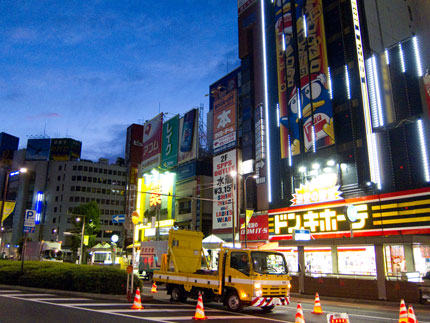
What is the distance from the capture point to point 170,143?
62.7 meters

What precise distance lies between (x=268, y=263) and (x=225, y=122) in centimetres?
3595

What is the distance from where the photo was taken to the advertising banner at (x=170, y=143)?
60.8 meters

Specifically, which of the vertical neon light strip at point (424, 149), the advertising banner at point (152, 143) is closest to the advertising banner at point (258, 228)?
the vertical neon light strip at point (424, 149)

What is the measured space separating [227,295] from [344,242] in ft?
40.2

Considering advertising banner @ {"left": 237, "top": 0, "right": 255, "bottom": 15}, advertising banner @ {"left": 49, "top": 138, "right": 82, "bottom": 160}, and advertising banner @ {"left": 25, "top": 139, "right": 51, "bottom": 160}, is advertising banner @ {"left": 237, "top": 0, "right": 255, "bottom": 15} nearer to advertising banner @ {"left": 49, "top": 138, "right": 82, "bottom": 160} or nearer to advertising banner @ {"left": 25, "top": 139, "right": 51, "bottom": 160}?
advertising banner @ {"left": 49, "top": 138, "right": 82, "bottom": 160}

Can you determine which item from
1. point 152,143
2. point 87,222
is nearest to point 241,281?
point 152,143

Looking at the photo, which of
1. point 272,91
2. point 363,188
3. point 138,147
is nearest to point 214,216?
point 272,91

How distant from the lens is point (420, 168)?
27.0m

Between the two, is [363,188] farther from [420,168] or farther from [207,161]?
[207,161]

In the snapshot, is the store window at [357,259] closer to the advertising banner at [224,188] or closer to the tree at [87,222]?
the advertising banner at [224,188]

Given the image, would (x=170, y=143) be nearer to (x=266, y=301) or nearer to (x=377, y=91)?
(x=377, y=91)

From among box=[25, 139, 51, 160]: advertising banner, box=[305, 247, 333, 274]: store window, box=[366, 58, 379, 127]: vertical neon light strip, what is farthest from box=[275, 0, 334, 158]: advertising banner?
box=[25, 139, 51, 160]: advertising banner

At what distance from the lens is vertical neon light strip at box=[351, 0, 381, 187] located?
96.7ft

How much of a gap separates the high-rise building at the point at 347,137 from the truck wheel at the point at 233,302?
10743 millimetres
